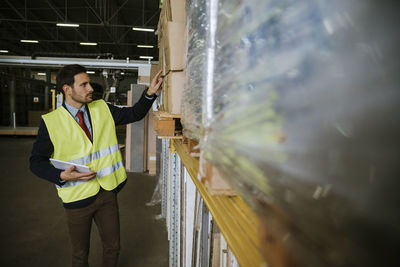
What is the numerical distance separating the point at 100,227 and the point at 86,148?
28.9 inches

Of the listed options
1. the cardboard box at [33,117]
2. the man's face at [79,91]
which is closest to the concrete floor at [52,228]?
the man's face at [79,91]

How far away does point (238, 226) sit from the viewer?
0.71 meters

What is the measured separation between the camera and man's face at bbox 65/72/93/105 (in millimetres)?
2133

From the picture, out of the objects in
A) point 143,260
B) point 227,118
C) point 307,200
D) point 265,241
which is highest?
point 227,118

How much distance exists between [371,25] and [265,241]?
348 mm

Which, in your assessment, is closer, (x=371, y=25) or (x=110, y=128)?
(x=371, y=25)

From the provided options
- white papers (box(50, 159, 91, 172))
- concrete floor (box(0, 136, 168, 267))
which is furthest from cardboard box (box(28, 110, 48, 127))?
white papers (box(50, 159, 91, 172))

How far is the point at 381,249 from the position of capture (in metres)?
0.24

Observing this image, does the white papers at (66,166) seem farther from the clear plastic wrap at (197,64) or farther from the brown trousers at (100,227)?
the clear plastic wrap at (197,64)

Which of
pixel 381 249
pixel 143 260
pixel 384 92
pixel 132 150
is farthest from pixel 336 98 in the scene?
pixel 132 150

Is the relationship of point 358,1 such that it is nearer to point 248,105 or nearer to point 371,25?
point 371,25

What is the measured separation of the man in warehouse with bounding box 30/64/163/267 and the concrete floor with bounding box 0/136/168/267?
1.07m

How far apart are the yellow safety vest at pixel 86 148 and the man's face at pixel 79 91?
13cm

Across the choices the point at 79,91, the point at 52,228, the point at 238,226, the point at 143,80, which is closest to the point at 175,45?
the point at 79,91
